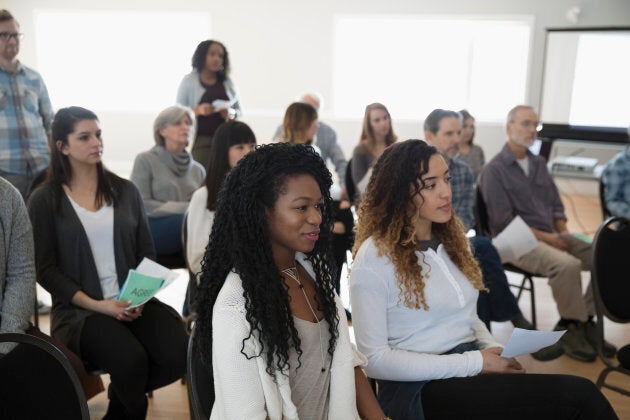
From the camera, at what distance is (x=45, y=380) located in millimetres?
1351

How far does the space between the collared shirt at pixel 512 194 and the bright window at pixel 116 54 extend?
601 cm

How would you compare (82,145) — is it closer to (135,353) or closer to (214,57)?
(135,353)

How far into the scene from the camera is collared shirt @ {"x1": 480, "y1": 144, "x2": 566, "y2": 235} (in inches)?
135

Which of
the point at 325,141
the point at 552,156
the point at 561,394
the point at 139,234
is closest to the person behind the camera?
the point at 561,394

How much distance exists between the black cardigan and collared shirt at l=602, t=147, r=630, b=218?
2842 mm

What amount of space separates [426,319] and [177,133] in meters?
2.04

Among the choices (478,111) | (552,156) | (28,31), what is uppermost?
(28,31)

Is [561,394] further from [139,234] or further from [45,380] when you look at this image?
[139,234]

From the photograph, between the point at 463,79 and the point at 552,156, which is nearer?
the point at 552,156

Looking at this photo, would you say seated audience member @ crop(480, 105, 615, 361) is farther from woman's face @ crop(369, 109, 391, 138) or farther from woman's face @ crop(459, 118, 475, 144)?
woman's face @ crop(459, 118, 475, 144)

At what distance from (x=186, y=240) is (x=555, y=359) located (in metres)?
1.98

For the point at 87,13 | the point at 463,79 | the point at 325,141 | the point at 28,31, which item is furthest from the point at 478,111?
the point at 28,31

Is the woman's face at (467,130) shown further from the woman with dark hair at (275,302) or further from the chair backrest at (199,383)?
the chair backrest at (199,383)

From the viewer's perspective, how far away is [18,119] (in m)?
3.31
